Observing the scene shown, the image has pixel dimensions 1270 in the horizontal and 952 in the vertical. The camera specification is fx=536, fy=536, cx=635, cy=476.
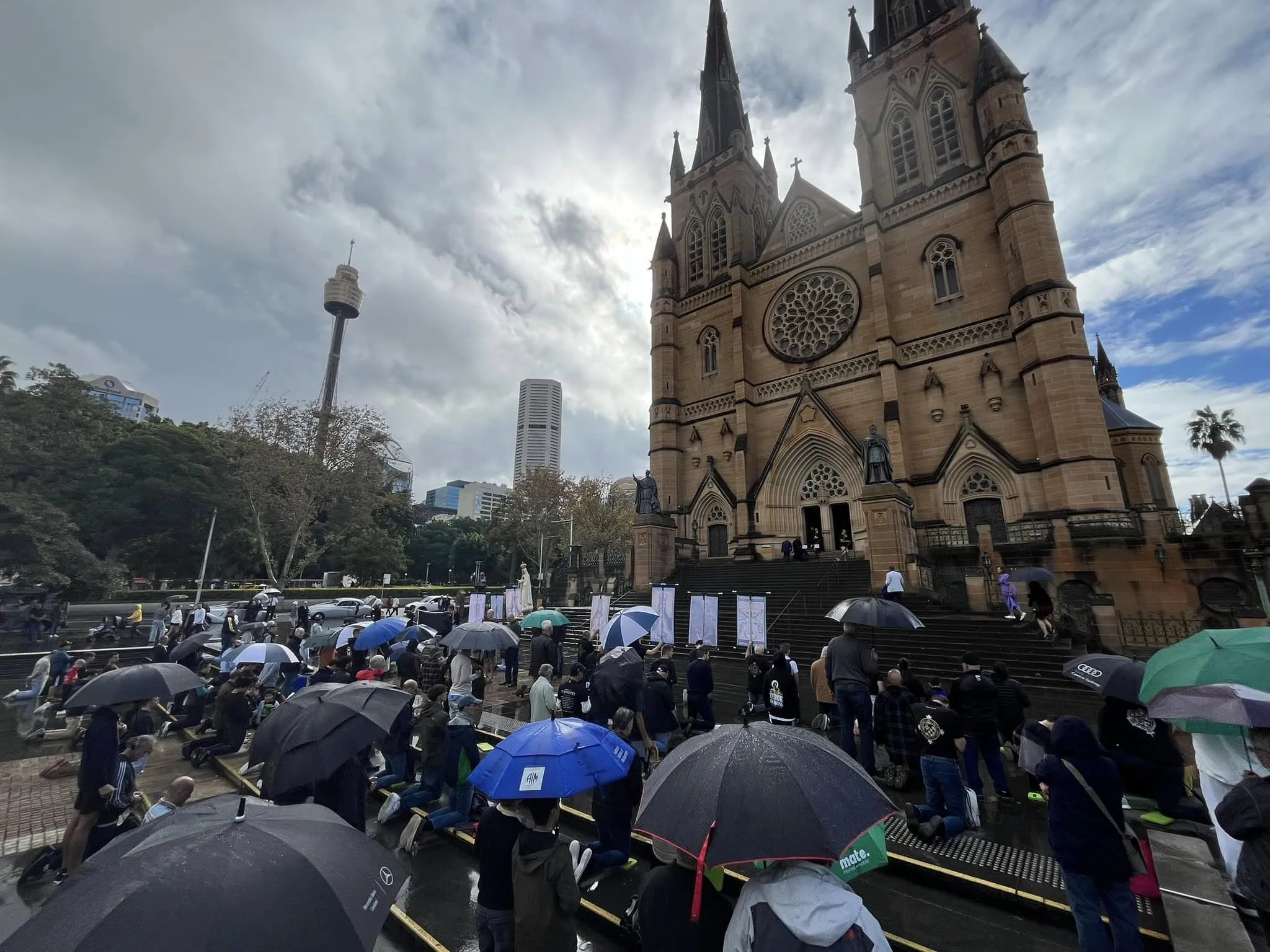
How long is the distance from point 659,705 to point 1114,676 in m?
4.32

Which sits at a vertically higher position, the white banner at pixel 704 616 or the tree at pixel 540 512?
the tree at pixel 540 512

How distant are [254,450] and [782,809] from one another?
3521 cm

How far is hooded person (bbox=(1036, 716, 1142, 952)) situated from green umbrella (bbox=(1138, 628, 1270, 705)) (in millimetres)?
1241

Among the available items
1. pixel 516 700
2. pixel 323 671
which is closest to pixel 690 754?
pixel 323 671

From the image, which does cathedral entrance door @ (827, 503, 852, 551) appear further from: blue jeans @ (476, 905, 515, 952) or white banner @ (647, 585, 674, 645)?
blue jeans @ (476, 905, 515, 952)

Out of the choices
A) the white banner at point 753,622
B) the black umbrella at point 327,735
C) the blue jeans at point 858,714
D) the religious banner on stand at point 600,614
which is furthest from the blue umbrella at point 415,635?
the blue jeans at point 858,714

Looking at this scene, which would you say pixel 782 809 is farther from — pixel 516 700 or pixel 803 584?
pixel 803 584

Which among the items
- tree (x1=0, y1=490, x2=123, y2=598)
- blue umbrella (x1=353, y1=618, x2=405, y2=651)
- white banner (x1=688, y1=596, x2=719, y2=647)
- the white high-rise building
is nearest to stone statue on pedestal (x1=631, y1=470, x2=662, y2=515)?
white banner (x1=688, y1=596, x2=719, y2=647)

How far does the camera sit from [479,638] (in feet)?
28.1

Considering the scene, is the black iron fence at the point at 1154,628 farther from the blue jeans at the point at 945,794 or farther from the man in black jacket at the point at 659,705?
the man in black jacket at the point at 659,705

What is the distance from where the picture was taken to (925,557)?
17016 mm

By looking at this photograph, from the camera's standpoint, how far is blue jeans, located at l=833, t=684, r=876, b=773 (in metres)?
6.38

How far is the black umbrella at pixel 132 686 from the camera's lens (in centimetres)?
552

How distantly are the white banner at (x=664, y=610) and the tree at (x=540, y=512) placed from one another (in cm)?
2370
